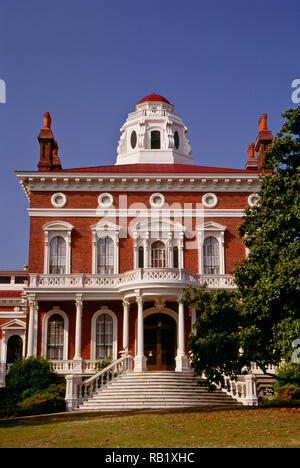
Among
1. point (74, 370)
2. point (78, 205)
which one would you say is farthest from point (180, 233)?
point (74, 370)

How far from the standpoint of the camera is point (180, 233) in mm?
35875

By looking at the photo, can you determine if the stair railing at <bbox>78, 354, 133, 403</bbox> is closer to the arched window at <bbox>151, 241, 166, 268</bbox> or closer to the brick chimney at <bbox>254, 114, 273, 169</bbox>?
the arched window at <bbox>151, 241, 166, 268</bbox>

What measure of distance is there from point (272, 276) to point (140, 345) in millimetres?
12247

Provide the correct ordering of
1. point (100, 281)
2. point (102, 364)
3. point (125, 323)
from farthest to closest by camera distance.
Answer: point (100, 281)
point (125, 323)
point (102, 364)

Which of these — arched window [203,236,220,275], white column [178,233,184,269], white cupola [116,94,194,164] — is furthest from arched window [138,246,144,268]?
white cupola [116,94,194,164]

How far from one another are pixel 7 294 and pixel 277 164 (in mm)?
34730

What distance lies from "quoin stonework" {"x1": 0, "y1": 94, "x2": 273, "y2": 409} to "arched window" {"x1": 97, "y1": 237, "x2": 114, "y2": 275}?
0.18 feet

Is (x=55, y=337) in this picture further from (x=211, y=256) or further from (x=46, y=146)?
(x=46, y=146)

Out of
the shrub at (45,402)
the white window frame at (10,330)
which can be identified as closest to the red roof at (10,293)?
the white window frame at (10,330)

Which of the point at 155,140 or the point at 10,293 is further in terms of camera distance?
the point at 10,293

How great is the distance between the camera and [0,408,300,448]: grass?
594 inches

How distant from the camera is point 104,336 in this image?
34562mm

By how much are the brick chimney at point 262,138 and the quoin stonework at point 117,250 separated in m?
2.41

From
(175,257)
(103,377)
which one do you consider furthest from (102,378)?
(175,257)
